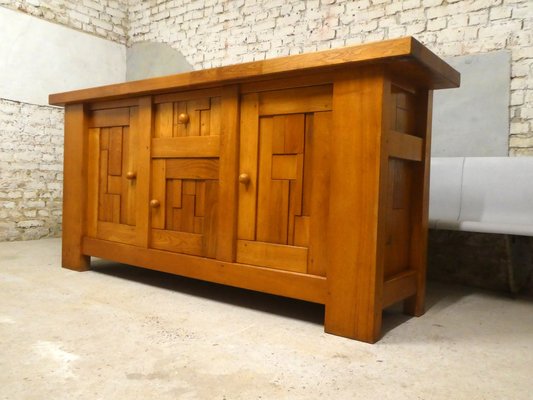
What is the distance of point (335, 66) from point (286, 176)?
54 centimetres

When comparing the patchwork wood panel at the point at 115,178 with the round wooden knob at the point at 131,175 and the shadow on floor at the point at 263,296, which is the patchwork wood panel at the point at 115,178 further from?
the shadow on floor at the point at 263,296

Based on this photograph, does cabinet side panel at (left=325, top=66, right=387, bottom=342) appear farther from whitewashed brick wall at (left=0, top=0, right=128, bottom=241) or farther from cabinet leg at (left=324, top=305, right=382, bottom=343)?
whitewashed brick wall at (left=0, top=0, right=128, bottom=241)

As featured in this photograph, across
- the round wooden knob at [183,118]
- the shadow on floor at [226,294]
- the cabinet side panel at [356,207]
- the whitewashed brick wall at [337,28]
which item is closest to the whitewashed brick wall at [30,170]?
the whitewashed brick wall at [337,28]

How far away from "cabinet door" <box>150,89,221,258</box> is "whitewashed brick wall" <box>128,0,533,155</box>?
1893mm

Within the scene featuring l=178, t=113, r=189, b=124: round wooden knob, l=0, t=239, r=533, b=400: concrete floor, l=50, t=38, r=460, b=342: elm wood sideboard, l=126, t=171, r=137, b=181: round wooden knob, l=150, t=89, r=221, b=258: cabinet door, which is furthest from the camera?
l=126, t=171, r=137, b=181: round wooden knob

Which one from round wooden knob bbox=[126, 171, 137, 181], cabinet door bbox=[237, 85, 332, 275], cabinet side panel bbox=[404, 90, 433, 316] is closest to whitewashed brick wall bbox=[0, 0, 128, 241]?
round wooden knob bbox=[126, 171, 137, 181]

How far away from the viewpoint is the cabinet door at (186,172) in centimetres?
235

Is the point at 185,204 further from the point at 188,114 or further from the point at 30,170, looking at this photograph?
the point at 30,170

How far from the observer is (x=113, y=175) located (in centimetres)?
285

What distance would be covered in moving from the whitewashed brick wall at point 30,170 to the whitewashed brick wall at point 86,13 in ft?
3.17

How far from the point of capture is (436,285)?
10.0 feet

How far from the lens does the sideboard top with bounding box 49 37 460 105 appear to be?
5.56 feet

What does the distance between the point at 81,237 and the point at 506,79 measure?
3028mm

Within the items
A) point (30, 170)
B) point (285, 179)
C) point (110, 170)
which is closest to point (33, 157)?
point (30, 170)
